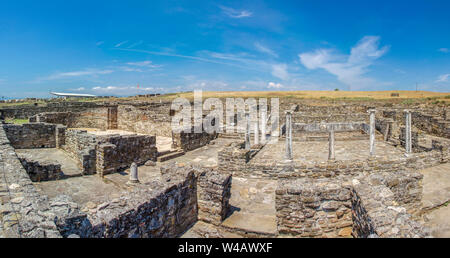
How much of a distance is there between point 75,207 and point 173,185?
1.80 m

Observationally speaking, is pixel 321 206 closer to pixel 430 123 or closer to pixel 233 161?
pixel 233 161

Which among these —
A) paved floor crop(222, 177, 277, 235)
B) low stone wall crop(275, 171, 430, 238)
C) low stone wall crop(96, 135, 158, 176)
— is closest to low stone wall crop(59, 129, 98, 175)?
low stone wall crop(96, 135, 158, 176)

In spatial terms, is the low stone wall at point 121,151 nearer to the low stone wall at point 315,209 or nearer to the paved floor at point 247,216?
the paved floor at point 247,216

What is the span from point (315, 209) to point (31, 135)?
15.6 metres

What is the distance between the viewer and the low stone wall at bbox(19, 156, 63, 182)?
8.73m

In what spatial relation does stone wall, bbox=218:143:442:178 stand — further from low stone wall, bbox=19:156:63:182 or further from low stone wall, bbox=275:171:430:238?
low stone wall, bbox=19:156:63:182

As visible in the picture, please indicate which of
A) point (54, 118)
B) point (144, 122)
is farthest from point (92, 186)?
point (54, 118)

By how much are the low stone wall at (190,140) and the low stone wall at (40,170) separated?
6316 millimetres

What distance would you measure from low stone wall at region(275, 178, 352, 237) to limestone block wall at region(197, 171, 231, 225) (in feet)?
4.03

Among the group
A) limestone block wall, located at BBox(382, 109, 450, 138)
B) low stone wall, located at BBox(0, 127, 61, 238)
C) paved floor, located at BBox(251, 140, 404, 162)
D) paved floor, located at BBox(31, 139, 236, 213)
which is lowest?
paved floor, located at BBox(31, 139, 236, 213)

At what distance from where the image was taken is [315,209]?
18.2ft

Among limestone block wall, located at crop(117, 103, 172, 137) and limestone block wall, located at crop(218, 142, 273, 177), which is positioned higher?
limestone block wall, located at crop(117, 103, 172, 137)

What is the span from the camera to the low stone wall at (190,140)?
14883 mm

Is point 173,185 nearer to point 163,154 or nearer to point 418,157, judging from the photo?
point 163,154
